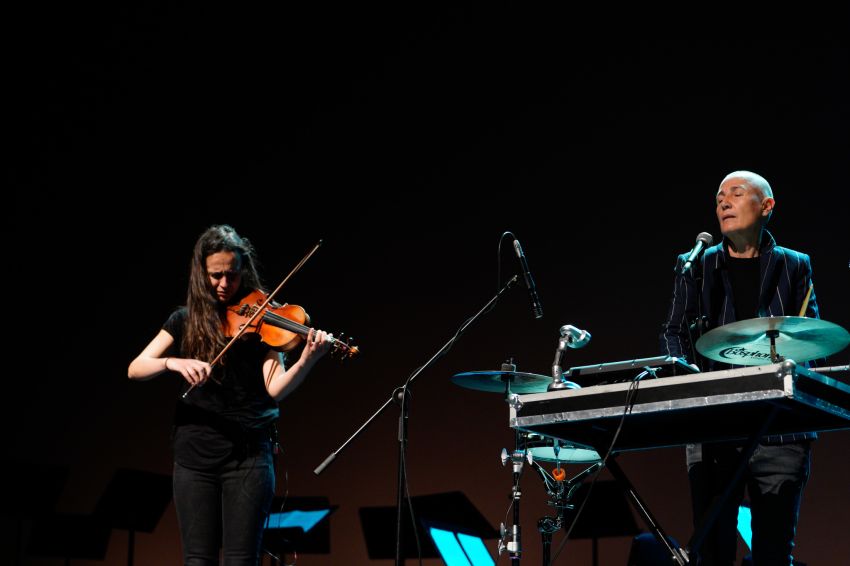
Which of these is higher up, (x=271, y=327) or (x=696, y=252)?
(x=696, y=252)

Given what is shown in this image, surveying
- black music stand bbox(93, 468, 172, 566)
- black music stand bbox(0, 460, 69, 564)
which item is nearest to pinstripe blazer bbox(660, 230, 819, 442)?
black music stand bbox(93, 468, 172, 566)

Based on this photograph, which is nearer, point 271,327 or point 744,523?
point 271,327

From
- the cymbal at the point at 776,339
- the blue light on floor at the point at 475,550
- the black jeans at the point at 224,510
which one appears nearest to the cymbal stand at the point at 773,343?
the cymbal at the point at 776,339

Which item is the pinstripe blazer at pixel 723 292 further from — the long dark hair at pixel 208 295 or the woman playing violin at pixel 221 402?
the long dark hair at pixel 208 295

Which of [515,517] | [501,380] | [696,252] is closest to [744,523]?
[515,517]

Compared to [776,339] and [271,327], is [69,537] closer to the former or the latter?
[271,327]

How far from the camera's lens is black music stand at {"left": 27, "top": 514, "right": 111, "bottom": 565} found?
456 centimetres

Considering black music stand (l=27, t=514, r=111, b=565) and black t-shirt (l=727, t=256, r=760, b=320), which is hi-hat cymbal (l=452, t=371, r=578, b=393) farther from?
black music stand (l=27, t=514, r=111, b=565)

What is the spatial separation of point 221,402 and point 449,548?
147cm

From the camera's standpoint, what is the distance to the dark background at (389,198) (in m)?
4.84

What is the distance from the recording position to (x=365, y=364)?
5281mm

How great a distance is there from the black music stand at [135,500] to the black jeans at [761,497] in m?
2.81

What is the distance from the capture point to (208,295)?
324cm

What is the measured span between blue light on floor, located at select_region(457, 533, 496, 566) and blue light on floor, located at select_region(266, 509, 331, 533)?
0.65 meters
